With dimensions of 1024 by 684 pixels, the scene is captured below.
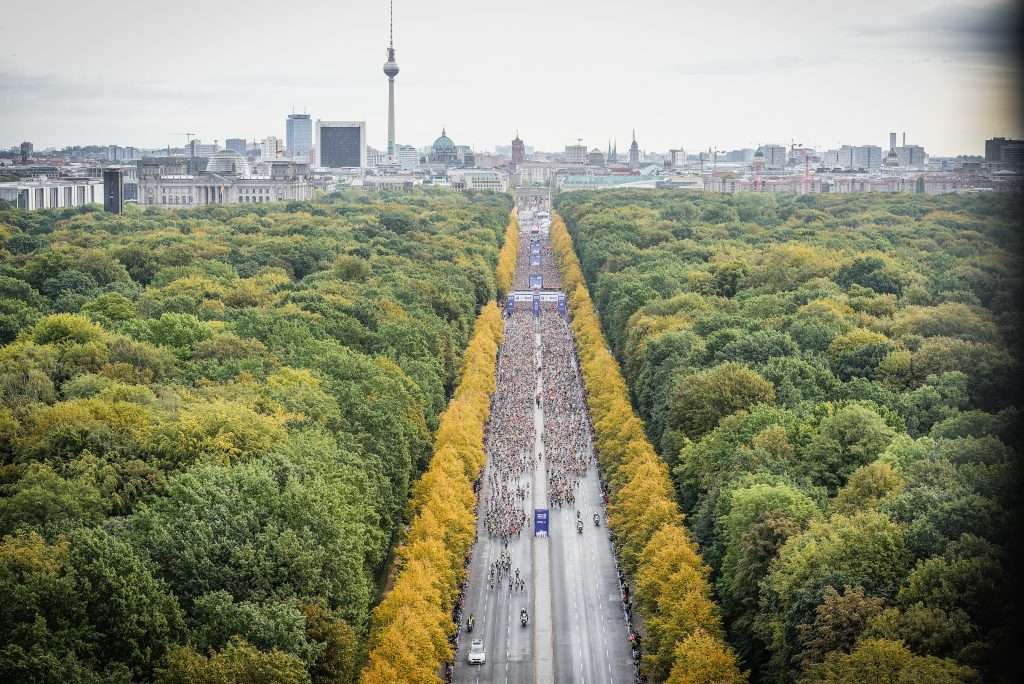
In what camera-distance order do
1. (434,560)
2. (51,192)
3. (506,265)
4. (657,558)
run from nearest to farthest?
(657,558) < (434,560) < (506,265) < (51,192)

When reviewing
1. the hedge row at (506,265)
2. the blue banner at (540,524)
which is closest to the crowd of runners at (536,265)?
the hedge row at (506,265)

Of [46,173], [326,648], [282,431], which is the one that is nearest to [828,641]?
[326,648]

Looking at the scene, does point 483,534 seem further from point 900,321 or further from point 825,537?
point 900,321

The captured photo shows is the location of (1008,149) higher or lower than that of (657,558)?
higher

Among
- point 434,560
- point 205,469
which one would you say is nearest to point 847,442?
point 434,560

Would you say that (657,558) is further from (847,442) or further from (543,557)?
(543,557)

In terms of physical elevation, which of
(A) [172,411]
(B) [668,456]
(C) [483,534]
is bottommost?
(C) [483,534]
